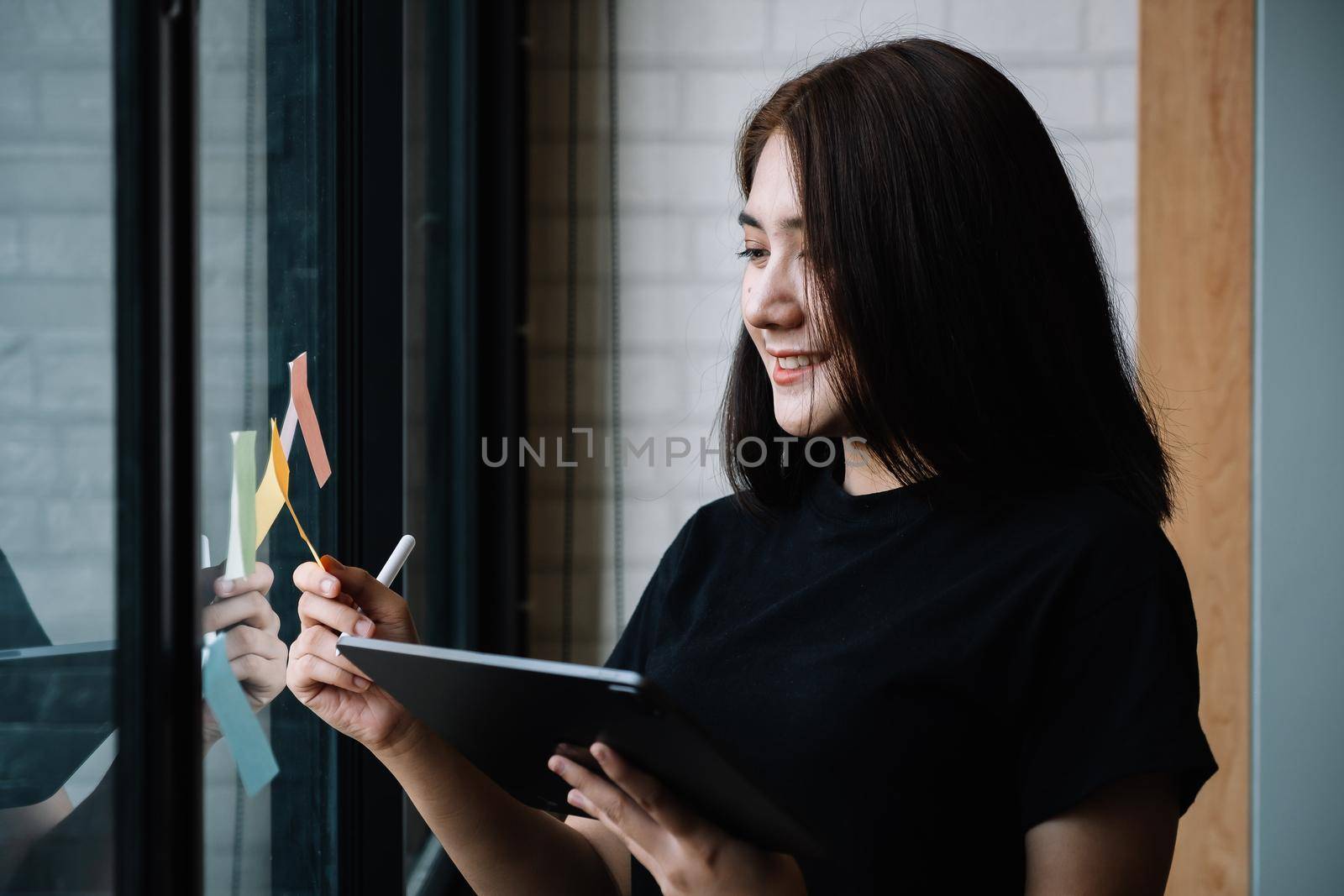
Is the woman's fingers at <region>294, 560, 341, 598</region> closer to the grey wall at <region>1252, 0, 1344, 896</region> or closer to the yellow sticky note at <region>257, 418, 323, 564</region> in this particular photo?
the yellow sticky note at <region>257, 418, 323, 564</region>

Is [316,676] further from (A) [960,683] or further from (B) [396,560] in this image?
(A) [960,683]

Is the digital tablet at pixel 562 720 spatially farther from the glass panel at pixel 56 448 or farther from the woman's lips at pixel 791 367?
the woman's lips at pixel 791 367

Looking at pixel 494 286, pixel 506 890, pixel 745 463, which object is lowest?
pixel 506 890

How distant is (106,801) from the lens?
519 millimetres

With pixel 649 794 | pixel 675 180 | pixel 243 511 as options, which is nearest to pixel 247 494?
pixel 243 511

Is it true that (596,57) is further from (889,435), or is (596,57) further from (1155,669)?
(1155,669)

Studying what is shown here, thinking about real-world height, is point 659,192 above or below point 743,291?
above

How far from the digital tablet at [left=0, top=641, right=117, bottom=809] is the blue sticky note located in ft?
0.25

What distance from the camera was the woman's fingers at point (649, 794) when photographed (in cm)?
57

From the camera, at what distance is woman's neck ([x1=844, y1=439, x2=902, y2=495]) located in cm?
87

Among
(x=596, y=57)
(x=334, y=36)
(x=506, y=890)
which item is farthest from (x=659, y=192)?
(x=506, y=890)

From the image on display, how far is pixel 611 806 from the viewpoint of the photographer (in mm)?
604

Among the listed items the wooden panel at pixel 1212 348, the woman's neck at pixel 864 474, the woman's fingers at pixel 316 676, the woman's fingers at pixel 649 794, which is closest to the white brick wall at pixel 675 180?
the wooden panel at pixel 1212 348

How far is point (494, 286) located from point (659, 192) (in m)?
0.33
